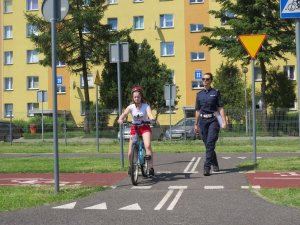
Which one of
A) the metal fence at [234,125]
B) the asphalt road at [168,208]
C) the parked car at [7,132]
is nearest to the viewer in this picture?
the asphalt road at [168,208]

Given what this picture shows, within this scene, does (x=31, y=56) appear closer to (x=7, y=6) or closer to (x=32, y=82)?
(x=32, y=82)

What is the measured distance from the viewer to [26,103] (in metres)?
57.5

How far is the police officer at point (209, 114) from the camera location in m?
10.8

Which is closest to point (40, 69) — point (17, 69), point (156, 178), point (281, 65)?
point (17, 69)

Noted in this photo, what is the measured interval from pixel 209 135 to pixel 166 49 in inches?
1708

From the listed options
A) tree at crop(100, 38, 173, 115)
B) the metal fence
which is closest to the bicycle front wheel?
the metal fence

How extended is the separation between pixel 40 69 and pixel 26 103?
4.26m

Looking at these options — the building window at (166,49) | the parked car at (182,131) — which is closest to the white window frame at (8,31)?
the building window at (166,49)

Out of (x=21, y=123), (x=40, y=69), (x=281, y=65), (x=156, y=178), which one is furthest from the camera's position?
(x=40, y=69)

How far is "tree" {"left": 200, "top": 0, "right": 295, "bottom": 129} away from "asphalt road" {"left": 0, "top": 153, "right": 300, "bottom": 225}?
A: 24.6 m

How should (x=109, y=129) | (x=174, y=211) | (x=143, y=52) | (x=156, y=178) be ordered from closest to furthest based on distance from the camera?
(x=174, y=211) < (x=156, y=178) < (x=109, y=129) < (x=143, y=52)

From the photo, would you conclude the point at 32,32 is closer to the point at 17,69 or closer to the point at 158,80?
the point at 158,80

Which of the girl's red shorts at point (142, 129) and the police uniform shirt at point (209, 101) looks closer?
the girl's red shorts at point (142, 129)

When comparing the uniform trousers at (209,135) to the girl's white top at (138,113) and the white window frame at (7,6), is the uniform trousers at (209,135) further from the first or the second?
the white window frame at (7,6)
